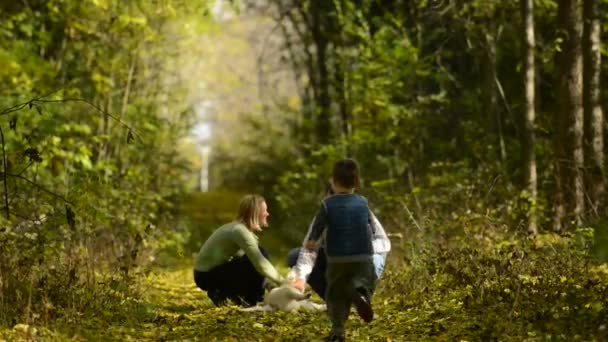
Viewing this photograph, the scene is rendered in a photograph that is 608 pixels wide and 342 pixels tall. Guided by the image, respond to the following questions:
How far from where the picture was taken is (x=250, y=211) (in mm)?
8367

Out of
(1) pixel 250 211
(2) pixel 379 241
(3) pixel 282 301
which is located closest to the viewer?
(2) pixel 379 241

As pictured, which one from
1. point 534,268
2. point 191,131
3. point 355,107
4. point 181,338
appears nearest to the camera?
point 181,338

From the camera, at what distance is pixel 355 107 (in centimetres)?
1598

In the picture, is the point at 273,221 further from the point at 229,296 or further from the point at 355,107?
the point at 229,296

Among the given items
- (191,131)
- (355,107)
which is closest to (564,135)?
(355,107)

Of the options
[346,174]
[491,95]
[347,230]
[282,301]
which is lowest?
[282,301]

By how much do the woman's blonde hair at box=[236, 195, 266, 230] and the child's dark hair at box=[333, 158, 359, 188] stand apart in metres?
2.04

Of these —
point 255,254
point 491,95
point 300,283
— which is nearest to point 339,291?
point 300,283

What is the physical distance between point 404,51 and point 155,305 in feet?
24.5

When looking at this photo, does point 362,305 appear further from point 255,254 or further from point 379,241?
point 255,254

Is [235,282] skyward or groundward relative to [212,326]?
skyward

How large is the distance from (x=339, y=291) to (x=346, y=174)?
0.91 metres

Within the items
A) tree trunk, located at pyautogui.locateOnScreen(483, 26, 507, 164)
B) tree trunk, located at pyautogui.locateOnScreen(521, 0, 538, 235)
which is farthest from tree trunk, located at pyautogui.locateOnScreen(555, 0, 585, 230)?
tree trunk, located at pyautogui.locateOnScreen(483, 26, 507, 164)

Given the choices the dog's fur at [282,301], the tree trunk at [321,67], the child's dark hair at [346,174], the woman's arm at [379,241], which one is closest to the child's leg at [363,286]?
the child's dark hair at [346,174]
